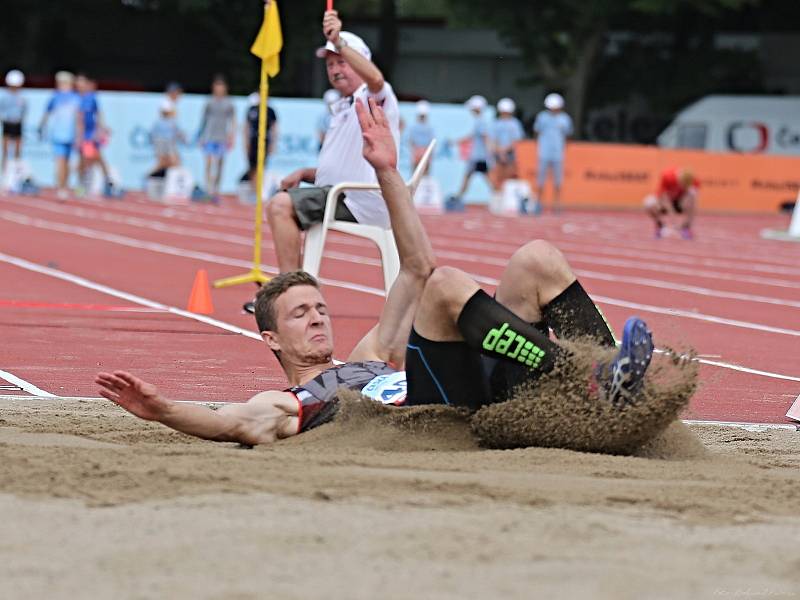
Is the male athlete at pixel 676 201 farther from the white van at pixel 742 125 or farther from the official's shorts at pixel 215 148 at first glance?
the white van at pixel 742 125

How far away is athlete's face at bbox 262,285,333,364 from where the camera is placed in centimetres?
545

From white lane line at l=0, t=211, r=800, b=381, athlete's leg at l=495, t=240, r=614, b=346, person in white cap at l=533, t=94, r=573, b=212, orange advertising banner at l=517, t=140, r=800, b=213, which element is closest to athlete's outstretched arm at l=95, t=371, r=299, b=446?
athlete's leg at l=495, t=240, r=614, b=346

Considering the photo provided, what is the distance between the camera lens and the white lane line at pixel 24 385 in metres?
6.70

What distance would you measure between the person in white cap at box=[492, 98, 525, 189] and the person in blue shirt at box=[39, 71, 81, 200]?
22.1 ft

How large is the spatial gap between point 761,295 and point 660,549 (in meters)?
9.95

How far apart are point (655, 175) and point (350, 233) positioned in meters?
21.8

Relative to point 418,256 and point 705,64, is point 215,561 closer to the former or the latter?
point 418,256

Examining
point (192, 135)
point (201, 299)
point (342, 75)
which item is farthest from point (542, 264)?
point (192, 135)

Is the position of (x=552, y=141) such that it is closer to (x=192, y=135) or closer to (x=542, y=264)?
(x=192, y=135)

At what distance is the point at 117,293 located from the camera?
11.4 meters

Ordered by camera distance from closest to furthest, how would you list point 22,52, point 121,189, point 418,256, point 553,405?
point 553,405, point 418,256, point 121,189, point 22,52

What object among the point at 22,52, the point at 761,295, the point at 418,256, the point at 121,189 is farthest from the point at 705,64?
the point at 418,256

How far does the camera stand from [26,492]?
4266 millimetres

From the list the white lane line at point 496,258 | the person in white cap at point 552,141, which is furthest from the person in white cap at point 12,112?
the person in white cap at point 552,141
